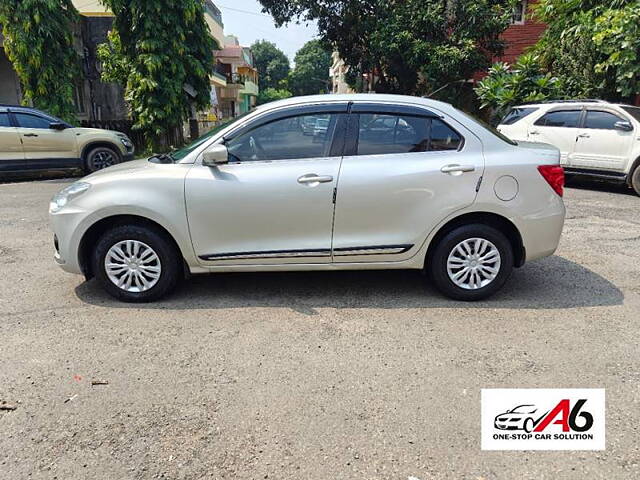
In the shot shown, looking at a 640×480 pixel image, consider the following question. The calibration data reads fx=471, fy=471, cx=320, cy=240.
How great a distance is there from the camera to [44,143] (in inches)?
420

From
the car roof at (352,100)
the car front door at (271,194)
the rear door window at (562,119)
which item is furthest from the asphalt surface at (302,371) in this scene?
the rear door window at (562,119)

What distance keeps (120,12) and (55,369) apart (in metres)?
11.7

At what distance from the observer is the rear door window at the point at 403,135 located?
4.05 m

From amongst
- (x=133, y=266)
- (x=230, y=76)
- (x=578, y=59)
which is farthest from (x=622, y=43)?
(x=230, y=76)

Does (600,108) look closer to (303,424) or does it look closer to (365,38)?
(303,424)

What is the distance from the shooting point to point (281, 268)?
411 cm

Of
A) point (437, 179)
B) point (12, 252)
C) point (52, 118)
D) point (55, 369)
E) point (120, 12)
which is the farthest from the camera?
point (120, 12)

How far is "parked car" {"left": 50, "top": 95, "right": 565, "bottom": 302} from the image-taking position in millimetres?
3934

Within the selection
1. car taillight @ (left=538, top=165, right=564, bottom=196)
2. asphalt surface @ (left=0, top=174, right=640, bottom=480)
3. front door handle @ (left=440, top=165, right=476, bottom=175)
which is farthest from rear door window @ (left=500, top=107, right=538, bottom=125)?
front door handle @ (left=440, top=165, right=476, bottom=175)

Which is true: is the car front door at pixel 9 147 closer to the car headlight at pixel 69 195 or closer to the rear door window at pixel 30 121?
the rear door window at pixel 30 121

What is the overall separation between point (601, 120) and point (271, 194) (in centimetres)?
814

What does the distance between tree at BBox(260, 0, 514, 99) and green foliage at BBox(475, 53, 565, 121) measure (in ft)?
14.4

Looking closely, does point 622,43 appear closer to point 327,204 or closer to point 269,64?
point 327,204

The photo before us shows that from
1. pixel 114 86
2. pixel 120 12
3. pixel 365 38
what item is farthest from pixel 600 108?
pixel 114 86
